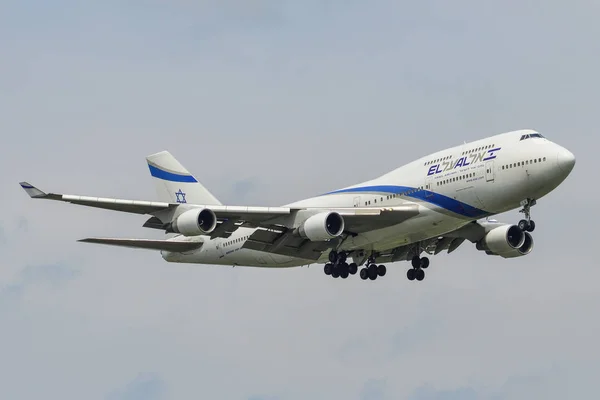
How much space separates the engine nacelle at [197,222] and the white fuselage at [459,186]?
323 inches

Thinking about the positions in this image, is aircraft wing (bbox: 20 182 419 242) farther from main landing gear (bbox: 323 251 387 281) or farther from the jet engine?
the jet engine

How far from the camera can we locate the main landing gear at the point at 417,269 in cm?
7100

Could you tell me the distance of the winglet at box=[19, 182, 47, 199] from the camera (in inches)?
2220

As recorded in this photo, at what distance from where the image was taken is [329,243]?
221 feet

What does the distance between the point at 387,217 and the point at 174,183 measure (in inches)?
696

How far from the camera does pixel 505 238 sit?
69000 mm

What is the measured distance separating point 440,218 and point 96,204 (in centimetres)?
1725

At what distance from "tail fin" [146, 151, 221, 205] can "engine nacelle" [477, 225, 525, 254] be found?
17.1 metres

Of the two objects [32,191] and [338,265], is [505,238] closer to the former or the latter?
[338,265]

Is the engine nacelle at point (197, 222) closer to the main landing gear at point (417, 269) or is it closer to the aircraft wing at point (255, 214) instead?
the aircraft wing at point (255, 214)

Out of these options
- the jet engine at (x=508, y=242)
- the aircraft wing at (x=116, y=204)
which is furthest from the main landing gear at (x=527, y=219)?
the aircraft wing at (x=116, y=204)

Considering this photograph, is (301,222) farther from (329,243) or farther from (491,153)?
(491,153)

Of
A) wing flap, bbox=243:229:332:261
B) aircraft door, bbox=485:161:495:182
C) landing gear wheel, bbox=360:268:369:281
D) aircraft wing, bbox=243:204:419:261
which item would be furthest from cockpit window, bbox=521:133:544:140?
landing gear wheel, bbox=360:268:369:281

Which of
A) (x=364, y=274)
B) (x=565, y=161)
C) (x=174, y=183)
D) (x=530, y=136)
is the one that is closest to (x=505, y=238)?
(x=364, y=274)
